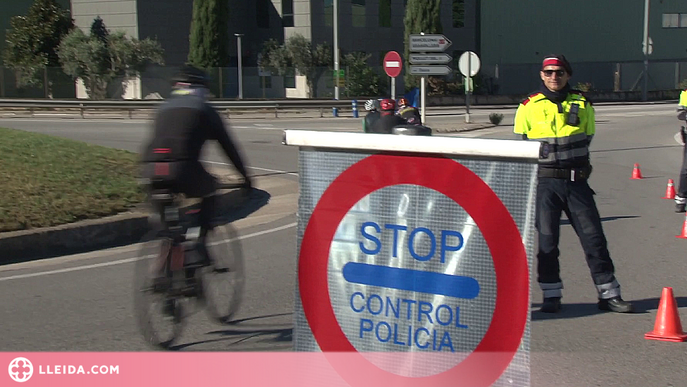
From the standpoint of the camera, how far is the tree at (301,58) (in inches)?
2034

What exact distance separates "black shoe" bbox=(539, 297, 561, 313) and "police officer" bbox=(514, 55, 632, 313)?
0.06 meters

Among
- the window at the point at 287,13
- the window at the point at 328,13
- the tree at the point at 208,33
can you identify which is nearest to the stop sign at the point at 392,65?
the tree at the point at 208,33

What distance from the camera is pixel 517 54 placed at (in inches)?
2452

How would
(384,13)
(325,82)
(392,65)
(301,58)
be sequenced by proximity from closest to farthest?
(392,65) < (325,82) < (301,58) < (384,13)

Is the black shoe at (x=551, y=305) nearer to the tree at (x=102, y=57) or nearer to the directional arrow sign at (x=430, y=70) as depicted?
the directional arrow sign at (x=430, y=70)

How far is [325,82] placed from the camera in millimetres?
51531

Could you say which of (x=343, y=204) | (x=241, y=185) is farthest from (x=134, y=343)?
(x=343, y=204)

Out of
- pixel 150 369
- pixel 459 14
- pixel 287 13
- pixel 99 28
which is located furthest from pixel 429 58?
pixel 459 14

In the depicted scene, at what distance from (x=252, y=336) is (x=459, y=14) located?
56.1 metres

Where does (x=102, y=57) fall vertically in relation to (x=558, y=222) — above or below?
above

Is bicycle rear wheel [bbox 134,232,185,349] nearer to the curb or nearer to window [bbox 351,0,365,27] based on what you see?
the curb

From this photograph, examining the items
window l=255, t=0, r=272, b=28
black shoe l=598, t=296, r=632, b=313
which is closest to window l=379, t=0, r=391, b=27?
window l=255, t=0, r=272, b=28

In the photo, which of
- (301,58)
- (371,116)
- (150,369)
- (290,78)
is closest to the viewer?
(150,369)

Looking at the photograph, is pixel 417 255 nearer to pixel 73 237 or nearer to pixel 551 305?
pixel 551 305
